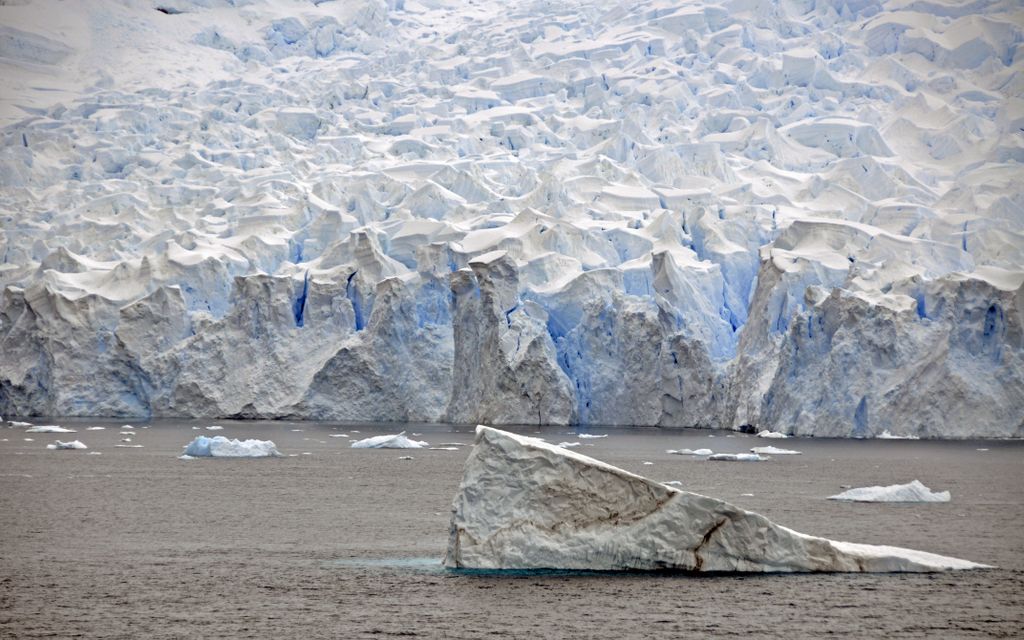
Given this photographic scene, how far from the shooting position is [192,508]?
1984cm

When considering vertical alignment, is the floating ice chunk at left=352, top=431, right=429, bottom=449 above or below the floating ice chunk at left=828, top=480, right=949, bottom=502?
below

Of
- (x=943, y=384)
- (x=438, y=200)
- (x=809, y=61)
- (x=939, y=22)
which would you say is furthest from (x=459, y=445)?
(x=939, y=22)

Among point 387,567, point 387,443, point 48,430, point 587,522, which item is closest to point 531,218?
point 387,443

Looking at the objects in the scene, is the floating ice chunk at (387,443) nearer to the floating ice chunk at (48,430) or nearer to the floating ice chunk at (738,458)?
the floating ice chunk at (738,458)

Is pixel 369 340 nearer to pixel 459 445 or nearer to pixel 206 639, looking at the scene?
pixel 459 445

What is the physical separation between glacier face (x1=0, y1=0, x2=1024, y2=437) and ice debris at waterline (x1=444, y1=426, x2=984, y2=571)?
24.7m

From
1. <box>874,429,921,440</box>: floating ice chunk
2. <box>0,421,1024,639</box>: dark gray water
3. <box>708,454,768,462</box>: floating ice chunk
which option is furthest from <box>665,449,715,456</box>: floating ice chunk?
<box>874,429,921,440</box>: floating ice chunk

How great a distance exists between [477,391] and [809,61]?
112 feet

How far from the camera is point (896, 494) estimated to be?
20312 mm

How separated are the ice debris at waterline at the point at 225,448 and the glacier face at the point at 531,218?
1330 cm

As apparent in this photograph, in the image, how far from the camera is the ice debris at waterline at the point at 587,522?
12727 mm

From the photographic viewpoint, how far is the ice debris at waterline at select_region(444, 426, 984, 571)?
12727mm

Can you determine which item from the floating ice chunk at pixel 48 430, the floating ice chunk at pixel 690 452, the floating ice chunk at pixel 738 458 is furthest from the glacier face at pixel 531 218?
the floating ice chunk at pixel 738 458

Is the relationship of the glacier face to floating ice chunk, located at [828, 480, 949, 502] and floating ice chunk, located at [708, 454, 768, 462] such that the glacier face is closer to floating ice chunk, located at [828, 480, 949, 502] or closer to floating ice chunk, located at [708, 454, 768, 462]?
floating ice chunk, located at [708, 454, 768, 462]
